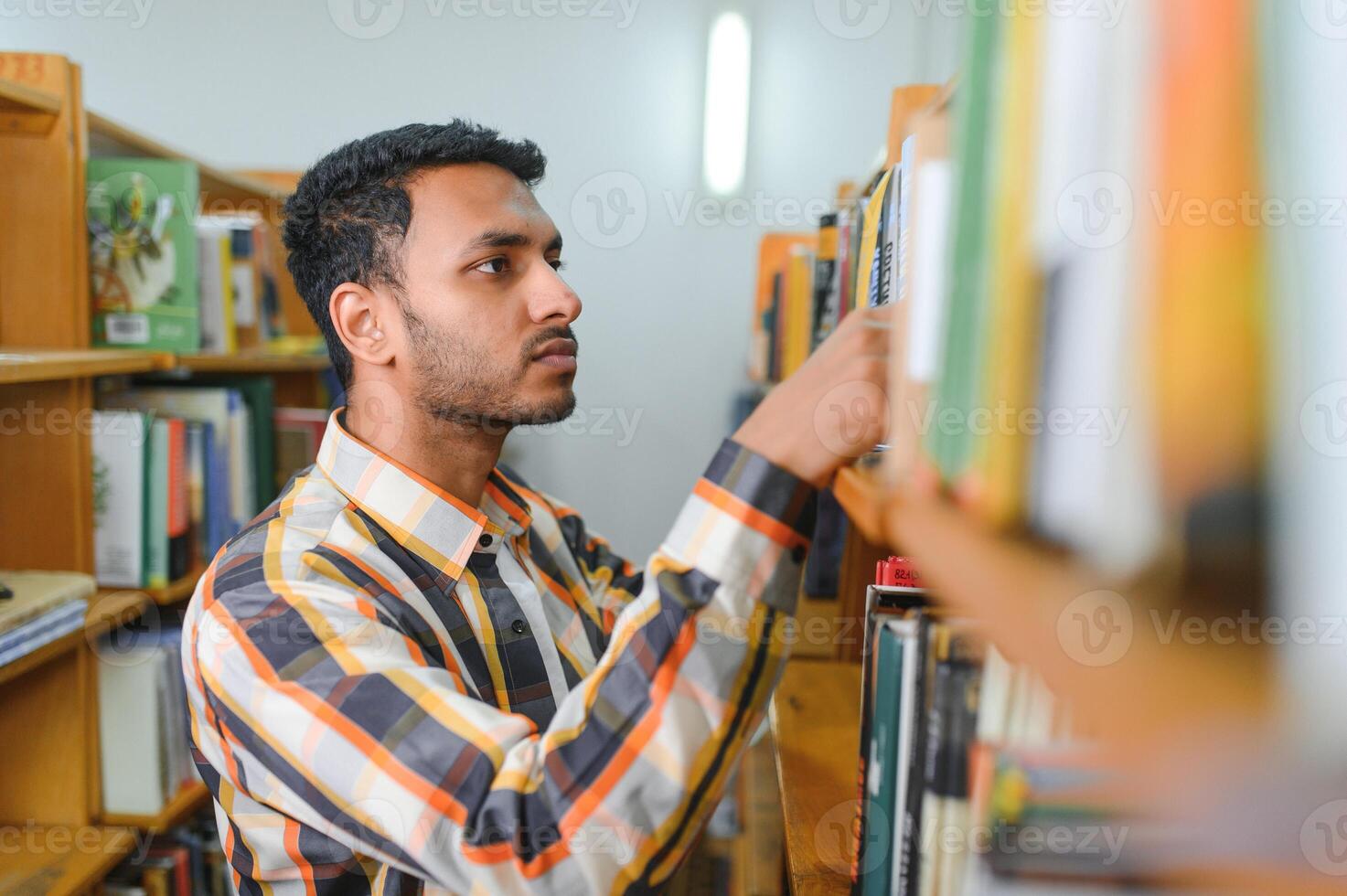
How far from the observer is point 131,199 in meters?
1.73

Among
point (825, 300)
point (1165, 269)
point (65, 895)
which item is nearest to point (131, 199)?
point (65, 895)

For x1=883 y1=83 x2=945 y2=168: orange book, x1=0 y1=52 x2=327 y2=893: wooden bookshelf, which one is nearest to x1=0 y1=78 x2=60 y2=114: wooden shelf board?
x1=0 y1=52 x2=327 y2=893: wooden bookshelf

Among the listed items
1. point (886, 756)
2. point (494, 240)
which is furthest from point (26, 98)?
point (886, 756)

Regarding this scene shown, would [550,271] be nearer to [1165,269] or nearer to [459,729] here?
[459,729]

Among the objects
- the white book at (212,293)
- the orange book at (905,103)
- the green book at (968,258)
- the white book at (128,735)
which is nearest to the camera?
the green book at (968,258)

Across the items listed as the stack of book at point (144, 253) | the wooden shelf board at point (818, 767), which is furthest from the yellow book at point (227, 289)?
the wooden shelf board at point (818, 767)

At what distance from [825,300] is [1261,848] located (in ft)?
4.32

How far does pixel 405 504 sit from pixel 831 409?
23.1 inches

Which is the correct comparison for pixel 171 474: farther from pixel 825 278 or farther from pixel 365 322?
pixel 825 278

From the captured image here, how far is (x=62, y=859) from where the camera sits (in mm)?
1461

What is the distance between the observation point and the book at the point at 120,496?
1657 millimetres

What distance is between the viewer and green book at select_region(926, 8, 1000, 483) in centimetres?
43

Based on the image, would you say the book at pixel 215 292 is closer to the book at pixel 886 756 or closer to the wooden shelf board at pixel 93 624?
the wooden shelf board at pixel 93 624

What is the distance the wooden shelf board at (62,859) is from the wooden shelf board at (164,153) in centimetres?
124
